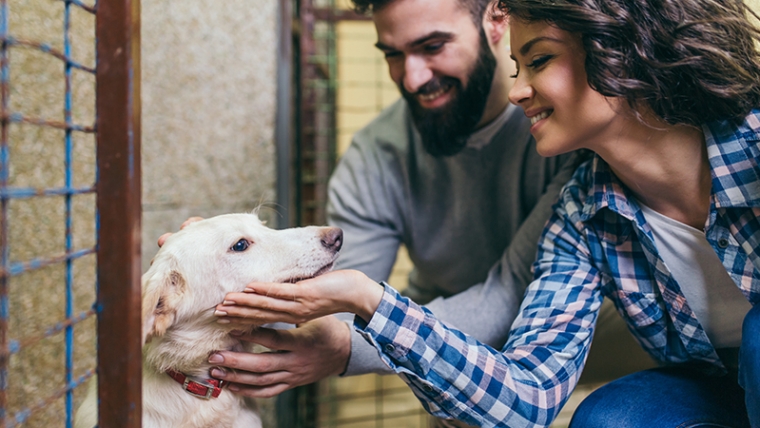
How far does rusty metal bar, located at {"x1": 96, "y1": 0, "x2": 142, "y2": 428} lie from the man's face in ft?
3.30

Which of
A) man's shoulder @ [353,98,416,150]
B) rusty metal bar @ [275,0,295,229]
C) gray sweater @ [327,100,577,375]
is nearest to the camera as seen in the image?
gray sweater @ [327,100,577,375]

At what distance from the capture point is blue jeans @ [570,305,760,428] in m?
1.18

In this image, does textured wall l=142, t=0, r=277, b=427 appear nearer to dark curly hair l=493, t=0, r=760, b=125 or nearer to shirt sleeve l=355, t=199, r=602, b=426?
shirt sleeve l=355, t=199, r=602, b=426

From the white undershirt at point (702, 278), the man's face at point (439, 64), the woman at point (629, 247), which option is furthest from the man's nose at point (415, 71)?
the white undershirt at point (702, 278)

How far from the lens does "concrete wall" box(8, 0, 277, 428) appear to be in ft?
5.08

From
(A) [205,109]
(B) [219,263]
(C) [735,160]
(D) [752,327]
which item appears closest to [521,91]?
(C) [735,160]

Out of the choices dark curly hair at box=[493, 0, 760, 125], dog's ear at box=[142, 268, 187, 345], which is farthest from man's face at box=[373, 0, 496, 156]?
dog's ear at box=[142, 268, 187, 345]

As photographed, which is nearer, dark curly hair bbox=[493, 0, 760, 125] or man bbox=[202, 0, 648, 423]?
dark curly hair bbox=[493, 0, 760, 125]

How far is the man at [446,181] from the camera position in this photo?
1.58 m

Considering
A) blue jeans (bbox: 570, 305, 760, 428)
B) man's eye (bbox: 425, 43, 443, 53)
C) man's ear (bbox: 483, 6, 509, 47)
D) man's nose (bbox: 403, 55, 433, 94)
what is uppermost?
man's ear (bbox: 483, 6, 509, 47)

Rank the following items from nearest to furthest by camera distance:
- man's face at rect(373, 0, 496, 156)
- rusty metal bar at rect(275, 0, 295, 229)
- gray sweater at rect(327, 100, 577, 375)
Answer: man's face at rect(373, 0, 496, 156), gray sweater at rect(327, 100, 577, 375), rusty metal bar at rect(275, 0, 295, 229)

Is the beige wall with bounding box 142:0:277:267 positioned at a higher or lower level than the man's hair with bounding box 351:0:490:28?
lower

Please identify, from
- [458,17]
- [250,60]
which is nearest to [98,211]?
[458,17]

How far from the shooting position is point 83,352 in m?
1.71
